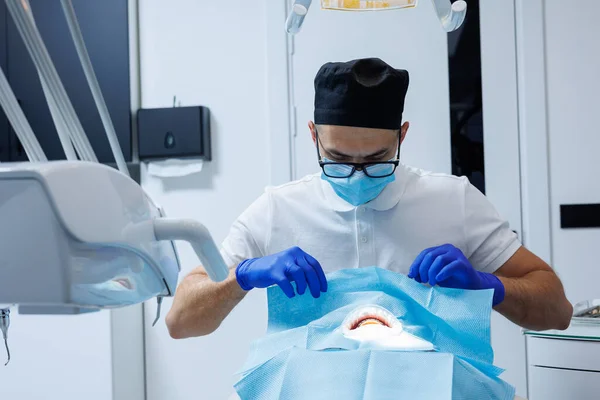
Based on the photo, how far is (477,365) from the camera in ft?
3.79

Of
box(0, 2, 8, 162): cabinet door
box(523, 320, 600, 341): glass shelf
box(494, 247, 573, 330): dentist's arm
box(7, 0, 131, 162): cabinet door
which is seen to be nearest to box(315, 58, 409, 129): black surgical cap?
box(494, 247, 573, 330): dentist's arm

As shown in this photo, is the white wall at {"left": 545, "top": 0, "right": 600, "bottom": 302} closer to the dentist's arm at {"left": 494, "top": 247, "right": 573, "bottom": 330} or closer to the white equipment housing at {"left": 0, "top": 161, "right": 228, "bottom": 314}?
the dentist's arm at {"left": 494, "top": 247, "right": 573, "bottom": 330}

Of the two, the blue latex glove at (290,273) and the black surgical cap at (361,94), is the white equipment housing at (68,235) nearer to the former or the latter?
the blue latex glove at (290,273)

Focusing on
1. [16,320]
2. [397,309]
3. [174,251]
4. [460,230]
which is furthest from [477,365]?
[16,320]

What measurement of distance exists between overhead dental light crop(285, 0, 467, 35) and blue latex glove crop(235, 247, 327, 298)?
0.48 meters

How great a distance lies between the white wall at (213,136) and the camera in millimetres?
2543

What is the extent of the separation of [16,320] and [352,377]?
1.72 m

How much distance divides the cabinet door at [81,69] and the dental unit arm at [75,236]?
2.00 m

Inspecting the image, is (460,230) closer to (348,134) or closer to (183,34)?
(348,134)

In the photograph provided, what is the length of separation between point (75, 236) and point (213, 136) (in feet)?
6.89

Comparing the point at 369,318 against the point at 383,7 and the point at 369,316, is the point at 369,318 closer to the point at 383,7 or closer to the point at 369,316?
the point at 369,316

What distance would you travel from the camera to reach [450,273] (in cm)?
130

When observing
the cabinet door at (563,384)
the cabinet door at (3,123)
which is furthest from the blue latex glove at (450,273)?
the cabinet door at (3,123)

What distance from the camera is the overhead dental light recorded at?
1.27 meters
